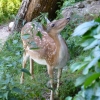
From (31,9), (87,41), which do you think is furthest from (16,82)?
(31,9)

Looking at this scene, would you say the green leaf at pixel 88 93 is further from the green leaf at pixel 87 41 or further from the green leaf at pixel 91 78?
the green leaf at pixel 87 41

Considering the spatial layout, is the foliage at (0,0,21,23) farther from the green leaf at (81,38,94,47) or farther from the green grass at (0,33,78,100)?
the green leaf at (81,38,94,47)

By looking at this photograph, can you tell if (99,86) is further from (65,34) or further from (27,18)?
(27,18)

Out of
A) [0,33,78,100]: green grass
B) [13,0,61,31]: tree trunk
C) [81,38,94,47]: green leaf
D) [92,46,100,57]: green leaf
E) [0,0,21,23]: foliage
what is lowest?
[0,33,78,100]: green grass

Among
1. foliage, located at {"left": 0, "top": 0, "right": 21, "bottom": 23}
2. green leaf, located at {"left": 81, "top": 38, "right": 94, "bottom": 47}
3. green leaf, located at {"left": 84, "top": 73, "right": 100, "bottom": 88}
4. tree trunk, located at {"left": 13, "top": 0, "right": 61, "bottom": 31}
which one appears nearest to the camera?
green leaf, located at {"left": 84, "top": 73, "right": 100, "bottom": 88}

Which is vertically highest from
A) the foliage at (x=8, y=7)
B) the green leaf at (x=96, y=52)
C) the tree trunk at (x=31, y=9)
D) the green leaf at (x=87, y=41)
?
the foliage at (x=8, y=7)

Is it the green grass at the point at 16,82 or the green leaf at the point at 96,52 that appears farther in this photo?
the green grass at the point at 16,82

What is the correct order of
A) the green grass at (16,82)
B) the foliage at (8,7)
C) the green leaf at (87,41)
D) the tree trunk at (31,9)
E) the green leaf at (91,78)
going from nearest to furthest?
the green leaf at (91,78)
the green leaf at (87,41)
the green grass at (16,82)
the tree trunk at (31,9)
the foliage at (8,7)

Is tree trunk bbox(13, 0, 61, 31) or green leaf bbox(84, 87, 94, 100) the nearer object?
green leaf bbox(84, 87, 94, 100)

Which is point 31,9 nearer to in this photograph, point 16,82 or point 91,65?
point 16,82

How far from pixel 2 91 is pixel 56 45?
1581 millimetres

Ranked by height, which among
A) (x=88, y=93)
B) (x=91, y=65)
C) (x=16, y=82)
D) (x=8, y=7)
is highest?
(x=8, y=7)

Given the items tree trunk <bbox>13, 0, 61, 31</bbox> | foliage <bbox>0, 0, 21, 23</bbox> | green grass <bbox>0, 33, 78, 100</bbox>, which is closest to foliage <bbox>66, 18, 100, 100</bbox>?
green grass <bbox>0, 33, 78, 100</bbox>

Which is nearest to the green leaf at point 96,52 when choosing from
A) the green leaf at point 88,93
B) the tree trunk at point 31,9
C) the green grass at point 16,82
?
the green leaf at point 88,93
